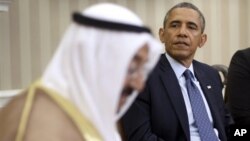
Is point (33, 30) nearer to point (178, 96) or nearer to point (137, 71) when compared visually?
point (178, 96)

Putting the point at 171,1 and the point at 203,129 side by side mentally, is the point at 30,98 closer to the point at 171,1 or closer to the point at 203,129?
the point at 203,129

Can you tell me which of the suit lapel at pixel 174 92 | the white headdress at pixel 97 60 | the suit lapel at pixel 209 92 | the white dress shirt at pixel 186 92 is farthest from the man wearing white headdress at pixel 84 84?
the suit lapel at pixel 209 92

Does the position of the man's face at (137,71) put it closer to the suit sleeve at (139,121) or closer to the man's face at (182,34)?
the suit sleeve at (139,121)

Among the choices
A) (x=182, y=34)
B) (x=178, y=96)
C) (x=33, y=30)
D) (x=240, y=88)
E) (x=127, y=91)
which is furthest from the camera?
(x=33, y=30)

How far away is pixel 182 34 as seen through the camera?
8.36 feet

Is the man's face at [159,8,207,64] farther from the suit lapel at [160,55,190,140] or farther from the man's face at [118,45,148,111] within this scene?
the man's face at [118,45,148,111]

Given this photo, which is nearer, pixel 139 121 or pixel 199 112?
pixel 139 121

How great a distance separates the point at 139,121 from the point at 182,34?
0.61 m

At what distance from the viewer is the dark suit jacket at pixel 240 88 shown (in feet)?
9.30

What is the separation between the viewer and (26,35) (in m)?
3.05

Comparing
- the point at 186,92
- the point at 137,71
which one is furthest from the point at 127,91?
the point at 186,92

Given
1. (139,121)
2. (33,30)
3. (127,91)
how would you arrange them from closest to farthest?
(127,91) → (139,121) → (33,30)

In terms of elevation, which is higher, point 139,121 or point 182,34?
point 182,34

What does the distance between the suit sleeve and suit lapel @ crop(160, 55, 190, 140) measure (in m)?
0.15
